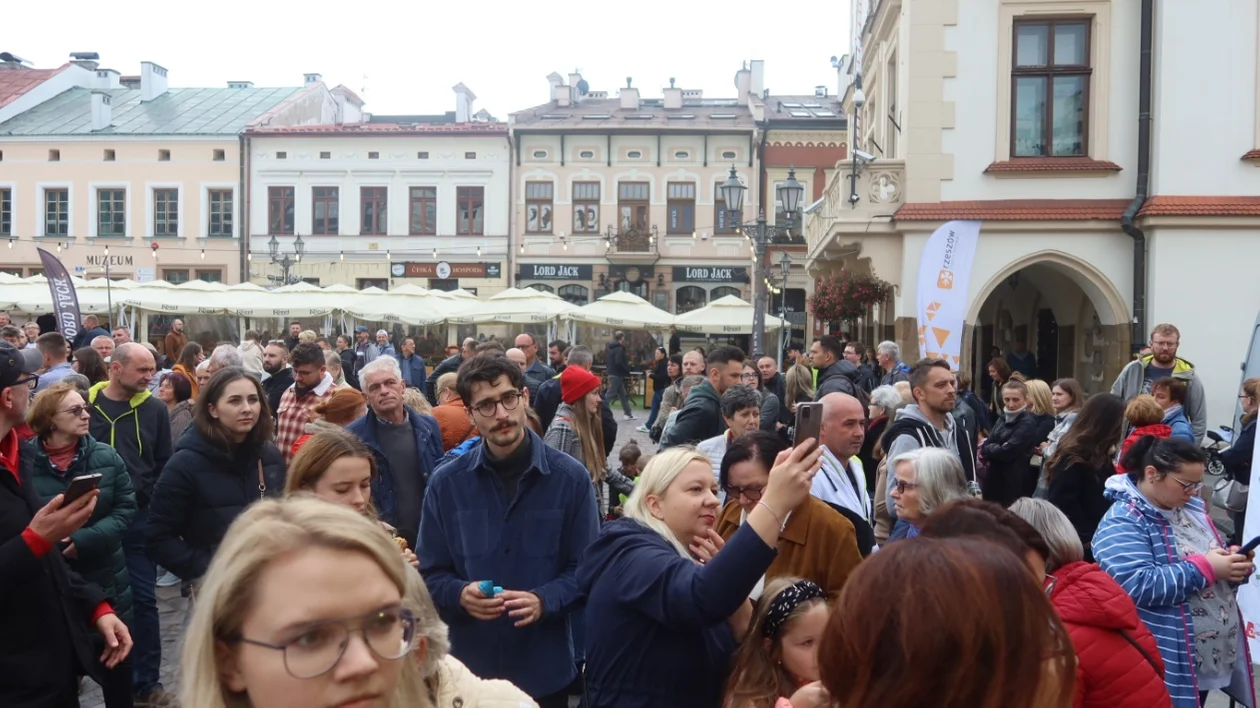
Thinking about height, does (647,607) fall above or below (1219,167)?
below

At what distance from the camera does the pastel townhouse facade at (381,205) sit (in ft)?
121

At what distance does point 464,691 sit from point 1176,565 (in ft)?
10.5

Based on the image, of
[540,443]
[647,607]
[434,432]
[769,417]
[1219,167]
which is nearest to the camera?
[647,607]

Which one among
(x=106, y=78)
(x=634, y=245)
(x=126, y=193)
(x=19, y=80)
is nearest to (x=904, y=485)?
(x=634, y=245)

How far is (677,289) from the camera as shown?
37094 mm

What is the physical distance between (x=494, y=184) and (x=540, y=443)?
3422cm

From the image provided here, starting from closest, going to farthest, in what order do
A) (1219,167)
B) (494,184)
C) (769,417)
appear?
(769,417), (1219,167), (494,184)

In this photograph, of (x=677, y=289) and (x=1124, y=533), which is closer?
(x=1124, y=533)

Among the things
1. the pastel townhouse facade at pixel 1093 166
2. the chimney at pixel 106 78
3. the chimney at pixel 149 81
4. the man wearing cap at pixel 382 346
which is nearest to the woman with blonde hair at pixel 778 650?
the pastel townhouse facade at pixel 1093 166

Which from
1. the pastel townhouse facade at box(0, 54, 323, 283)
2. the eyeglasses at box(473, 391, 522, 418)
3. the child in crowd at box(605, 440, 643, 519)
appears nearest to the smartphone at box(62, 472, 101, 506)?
the eyeglasses at box(473, 391, 522, 418)

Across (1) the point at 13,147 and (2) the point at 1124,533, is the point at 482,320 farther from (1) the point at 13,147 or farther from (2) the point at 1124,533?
(1) the point at 13,147

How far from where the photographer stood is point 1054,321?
1694 cm

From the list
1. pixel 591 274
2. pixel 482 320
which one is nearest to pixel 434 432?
pixel 482 320

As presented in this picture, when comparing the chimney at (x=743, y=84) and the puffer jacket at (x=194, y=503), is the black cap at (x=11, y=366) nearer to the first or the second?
the puffer jacket at (x=194, y=503)
